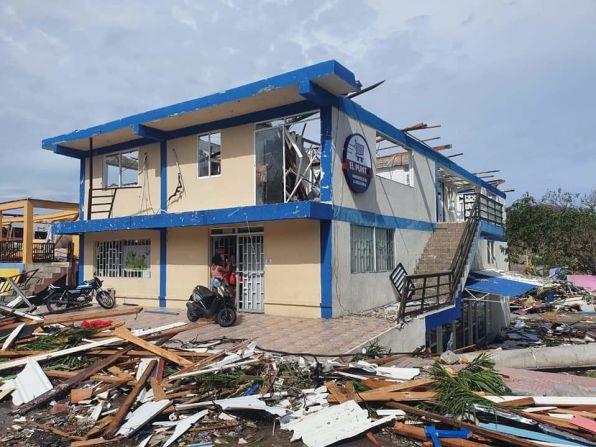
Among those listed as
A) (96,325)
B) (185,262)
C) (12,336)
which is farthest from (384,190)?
(12,336)

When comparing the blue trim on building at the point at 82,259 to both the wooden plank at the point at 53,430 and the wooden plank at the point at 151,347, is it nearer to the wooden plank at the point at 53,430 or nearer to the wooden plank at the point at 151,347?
the wooden plank at the point at 151,347

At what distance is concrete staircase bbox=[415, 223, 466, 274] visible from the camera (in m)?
15.8

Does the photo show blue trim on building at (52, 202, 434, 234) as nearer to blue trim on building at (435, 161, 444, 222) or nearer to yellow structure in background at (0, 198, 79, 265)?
blue trim on building at (435, 161, 444, 222)

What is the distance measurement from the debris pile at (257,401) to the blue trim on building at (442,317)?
385cm

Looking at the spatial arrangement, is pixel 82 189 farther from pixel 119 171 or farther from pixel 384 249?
pixel 384 249

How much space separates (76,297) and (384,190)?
9767 millimetres

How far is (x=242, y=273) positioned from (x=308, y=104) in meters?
4.82

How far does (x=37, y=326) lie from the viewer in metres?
9.12

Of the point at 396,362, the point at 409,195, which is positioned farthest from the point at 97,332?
the point at 409,195

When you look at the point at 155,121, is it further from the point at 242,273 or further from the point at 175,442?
the point at 175,442

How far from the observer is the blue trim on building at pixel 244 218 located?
1114 centimetres

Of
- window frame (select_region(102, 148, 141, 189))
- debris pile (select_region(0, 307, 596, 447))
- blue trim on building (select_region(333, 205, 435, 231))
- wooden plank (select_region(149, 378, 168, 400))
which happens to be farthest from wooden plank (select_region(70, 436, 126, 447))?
window frame (select_region(102, 148, 141, 189))

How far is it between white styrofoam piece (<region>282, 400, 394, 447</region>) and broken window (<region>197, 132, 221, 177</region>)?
9.36 metres

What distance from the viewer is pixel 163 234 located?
14.6 m
